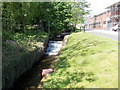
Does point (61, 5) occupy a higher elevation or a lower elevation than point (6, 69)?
higher

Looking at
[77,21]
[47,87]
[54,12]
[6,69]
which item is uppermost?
[54,12]

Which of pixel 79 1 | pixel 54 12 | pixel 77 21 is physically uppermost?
pixel 79 1

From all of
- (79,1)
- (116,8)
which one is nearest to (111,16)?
(116,8)

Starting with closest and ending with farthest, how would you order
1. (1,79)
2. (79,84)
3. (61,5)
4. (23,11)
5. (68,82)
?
(79,84)
(68,82)
(1,79)
(23,11)
(61,5)

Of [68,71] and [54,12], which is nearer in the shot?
[68,71]

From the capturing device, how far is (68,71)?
532 cm

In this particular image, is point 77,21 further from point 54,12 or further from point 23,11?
point 23,11

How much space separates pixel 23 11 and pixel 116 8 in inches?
1024

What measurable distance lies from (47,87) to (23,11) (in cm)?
1282

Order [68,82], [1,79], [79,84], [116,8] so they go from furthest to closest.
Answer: [116,8]
[1,79]
[68,82]
[79,84]

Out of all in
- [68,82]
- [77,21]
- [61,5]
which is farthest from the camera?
[61,5]

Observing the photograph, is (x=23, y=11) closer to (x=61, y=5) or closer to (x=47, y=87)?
(x=61, y=5)

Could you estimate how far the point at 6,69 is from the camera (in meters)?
5.16

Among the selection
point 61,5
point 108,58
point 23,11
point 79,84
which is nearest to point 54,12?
point 61,5
